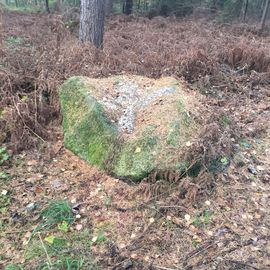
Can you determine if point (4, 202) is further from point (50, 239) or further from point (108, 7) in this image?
point (108, 7)

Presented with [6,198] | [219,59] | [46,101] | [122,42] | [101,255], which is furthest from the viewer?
[122,42]

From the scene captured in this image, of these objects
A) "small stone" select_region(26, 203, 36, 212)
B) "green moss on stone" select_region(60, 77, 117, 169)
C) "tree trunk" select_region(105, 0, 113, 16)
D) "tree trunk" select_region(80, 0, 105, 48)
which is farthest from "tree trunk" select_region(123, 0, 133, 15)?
"small stone" select_region(26, 203, 36, 212)

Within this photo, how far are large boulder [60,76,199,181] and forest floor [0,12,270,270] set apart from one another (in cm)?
20

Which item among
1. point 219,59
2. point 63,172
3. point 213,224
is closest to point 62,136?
point 63,172

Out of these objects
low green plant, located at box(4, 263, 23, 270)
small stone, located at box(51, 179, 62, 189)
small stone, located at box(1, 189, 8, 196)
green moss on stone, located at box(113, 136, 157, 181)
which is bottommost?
low green plant, located at box(4, 263, 23, 270)

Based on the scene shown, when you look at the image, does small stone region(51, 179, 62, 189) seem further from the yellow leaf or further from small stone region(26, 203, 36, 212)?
the yellow leaf

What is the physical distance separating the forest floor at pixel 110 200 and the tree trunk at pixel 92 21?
1482 mm

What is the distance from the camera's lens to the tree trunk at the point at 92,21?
6590mm

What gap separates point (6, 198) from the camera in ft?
11.3

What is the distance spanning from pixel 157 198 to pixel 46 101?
97.1 inches

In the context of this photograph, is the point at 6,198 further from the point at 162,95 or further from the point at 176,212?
the point at 162,95

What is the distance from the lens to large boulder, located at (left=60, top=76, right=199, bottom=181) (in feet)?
12.0

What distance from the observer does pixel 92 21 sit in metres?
6.73

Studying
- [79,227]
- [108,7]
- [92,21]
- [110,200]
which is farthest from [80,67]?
[108,7]
